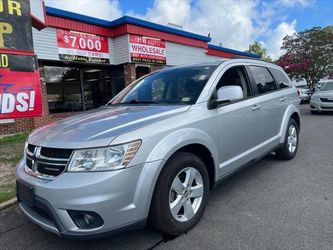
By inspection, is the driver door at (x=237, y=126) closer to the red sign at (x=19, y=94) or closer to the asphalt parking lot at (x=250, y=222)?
the asphalt parking lot at (x=250, y=222)

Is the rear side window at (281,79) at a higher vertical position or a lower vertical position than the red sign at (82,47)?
lower

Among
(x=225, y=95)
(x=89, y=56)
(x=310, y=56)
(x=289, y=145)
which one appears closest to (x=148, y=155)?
(x=225, y=95)

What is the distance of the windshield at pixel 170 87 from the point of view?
363 centimetres

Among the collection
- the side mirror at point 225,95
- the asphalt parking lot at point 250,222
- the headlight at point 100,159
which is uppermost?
the side mirror at point 225,95

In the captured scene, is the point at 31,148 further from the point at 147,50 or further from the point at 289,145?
the point at 147,50

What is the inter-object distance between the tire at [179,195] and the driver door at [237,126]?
0.47 metres

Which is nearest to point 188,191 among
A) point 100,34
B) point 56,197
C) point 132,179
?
point 132,179

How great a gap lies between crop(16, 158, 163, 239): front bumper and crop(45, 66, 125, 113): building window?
11.7 meters

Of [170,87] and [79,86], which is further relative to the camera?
[79,86]

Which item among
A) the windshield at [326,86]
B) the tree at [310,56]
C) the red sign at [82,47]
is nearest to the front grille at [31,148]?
the red sign at [82,47]

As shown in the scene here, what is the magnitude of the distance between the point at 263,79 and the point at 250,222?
8.18 ft

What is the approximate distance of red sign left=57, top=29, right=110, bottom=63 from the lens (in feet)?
41.0

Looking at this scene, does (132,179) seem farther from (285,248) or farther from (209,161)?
(285,248)

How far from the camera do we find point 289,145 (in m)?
5.55
